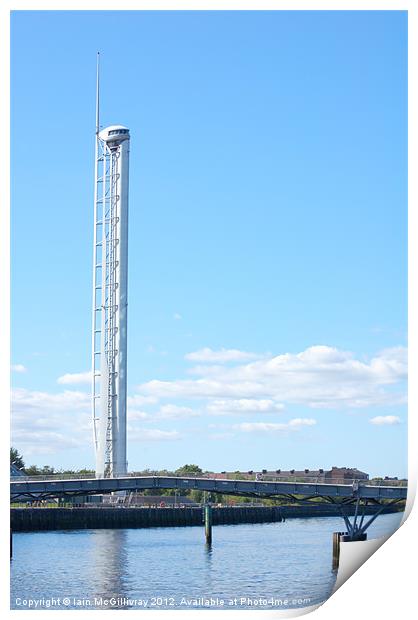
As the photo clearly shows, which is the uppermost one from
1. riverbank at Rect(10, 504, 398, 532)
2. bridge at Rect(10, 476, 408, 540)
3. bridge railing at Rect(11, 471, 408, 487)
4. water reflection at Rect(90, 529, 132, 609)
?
bridge railing at Rect(11, 471, 408, 487)

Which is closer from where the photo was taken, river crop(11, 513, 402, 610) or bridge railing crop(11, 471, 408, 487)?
river crop(11, 513, 402, 610)

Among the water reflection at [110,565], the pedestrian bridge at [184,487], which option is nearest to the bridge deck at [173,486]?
the pedestrian bridge at [184,487]

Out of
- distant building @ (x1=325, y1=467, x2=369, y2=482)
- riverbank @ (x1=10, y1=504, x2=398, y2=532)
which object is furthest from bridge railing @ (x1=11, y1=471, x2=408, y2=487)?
riverbank @ (x1=10, y1=504, x2=398, y2=532)

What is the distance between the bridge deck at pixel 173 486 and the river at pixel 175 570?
1288 mm

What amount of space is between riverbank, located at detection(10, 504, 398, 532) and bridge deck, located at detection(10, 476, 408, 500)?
32.0 ft

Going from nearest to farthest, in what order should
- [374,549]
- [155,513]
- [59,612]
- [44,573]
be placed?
[59,612] < [374,549] < [44,573] < [155,513]

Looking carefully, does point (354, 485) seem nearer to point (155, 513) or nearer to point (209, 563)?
point (209, 563)

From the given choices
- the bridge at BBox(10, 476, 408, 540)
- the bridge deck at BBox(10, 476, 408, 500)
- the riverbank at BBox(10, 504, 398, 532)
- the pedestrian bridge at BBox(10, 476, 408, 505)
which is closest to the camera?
the bridge at BBox(10, 476, 408, 540)

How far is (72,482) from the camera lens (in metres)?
24.8

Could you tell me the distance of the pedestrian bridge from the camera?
2193 centimetres

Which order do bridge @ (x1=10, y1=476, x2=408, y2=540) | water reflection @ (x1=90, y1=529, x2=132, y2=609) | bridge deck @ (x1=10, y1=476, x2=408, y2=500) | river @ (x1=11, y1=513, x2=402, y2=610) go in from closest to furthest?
river @ (x1=11, y1=513, x2=402, y2=610) → water reflection @ (x1=90, y1=529, x2=132, y2=609) → bridge @ (x1=10, y1=476, x2=408, y2=540) → bridge deck @ (x1=10, y1=476, x2=408, y2=500)

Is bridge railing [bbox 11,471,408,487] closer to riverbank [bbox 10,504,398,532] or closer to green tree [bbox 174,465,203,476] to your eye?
green tree [bbox 174,465,203,476]

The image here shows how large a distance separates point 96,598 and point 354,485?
317 inches
